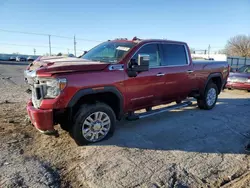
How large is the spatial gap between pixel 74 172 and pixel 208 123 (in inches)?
152

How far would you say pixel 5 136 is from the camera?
14.9 feet

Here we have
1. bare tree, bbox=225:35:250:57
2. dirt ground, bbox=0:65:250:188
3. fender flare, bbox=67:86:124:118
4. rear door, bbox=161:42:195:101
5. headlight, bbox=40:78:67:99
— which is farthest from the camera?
bare tree, bbox=225:35:250:57

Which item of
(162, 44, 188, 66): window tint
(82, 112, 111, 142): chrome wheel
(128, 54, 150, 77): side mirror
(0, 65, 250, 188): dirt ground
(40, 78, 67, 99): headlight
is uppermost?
(162, 44, 188, 66): window tint

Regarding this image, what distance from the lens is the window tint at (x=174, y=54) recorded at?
220 inches

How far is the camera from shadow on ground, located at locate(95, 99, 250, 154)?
14.4 ft

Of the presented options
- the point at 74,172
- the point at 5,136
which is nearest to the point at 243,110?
the point at 74,172

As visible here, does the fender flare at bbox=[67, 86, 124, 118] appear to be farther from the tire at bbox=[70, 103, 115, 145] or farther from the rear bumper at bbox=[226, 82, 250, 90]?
the rear bumper at bbox=[226, 82, 250, 90]

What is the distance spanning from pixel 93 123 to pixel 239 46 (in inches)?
2582

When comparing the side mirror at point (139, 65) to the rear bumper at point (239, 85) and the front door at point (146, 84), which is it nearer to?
the front door at point (146, 84)

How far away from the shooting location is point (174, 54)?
587 centimetres

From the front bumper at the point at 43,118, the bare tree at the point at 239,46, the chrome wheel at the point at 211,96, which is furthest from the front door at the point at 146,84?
the bare tree at the point at 239,46

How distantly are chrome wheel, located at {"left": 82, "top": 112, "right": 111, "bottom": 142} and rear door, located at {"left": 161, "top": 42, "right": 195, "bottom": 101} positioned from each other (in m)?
1.88

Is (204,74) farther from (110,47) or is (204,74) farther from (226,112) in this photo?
(110,47)

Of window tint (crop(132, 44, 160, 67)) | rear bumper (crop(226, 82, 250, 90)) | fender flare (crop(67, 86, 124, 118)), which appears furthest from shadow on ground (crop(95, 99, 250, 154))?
rear bumper (crop(226, 82, 250, 90))
